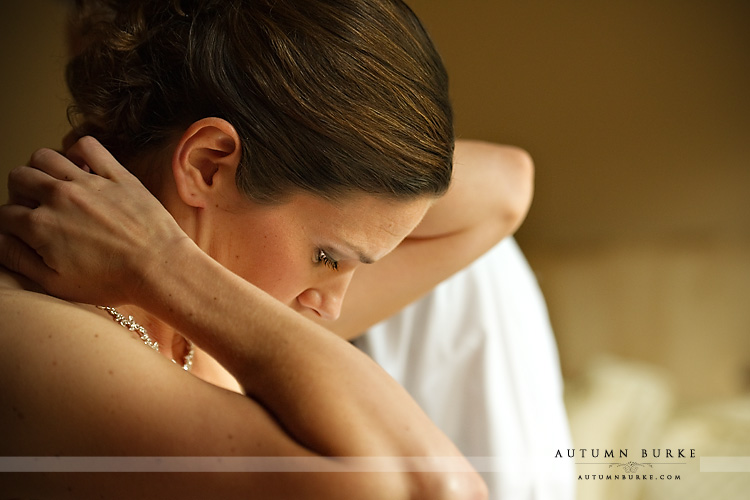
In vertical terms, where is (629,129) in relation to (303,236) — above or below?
above

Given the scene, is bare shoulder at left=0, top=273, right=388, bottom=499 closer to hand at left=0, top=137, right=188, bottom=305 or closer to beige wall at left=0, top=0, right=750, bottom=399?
hand at left=0, top=137, right=188, bottom=305

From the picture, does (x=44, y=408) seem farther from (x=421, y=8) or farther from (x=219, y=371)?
(x=421, y=8)

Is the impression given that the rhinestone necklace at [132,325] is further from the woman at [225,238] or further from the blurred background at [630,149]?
the blurred background at [630,149]

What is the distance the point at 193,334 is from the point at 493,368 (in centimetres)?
49

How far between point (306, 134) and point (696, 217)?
16.4 inches

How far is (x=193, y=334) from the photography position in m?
0.51

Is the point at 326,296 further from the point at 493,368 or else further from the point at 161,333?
the point at 493,368

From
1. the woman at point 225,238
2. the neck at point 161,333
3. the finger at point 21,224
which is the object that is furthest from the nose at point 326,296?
the finger at point 21,224

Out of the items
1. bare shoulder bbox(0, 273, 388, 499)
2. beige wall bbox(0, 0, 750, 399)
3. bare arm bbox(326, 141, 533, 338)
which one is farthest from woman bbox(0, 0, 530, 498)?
bare arm bbox(326, 141, 533, 338)

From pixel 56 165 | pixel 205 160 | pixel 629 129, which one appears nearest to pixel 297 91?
pixel 205 160

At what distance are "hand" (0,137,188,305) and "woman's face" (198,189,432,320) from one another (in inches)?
3.4

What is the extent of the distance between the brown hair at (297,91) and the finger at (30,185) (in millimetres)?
90

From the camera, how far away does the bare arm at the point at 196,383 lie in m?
0.46

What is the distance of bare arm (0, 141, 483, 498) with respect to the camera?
46 cm
